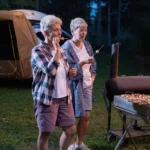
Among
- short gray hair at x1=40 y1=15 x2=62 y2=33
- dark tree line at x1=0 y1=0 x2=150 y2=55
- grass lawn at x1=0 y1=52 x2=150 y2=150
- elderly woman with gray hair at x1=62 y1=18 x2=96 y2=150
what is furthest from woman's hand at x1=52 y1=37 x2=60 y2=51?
dark tree line at x1=0 y1=0 x2=150 y2=55

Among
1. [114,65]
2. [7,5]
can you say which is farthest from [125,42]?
[114,65]

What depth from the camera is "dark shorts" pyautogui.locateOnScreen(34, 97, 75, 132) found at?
11.3 ft

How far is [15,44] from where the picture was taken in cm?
935

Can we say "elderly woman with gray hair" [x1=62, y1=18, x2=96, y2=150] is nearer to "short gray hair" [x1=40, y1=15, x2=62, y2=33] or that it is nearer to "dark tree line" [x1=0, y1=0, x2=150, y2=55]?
"short gray hair" [x1=40, y1=15, x2=62, y2=33]

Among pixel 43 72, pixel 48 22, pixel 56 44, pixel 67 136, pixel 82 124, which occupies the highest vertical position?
pixel 48 22

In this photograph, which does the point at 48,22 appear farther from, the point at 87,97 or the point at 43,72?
the point at 87,97

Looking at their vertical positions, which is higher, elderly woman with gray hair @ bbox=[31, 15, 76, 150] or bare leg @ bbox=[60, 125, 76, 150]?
elderly woman with gray hair @ bbox=[31, 15, 76, 150]

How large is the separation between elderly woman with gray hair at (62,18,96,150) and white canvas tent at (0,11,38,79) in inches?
193

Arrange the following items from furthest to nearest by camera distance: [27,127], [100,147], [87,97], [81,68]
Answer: [27,127] < [100,147] < [87,97] < [81,68]

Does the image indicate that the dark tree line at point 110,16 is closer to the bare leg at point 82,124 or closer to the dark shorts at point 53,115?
the bare leg at point 82,124

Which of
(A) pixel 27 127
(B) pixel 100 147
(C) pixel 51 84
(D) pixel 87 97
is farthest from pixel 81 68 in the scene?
(A) pixel 27 127

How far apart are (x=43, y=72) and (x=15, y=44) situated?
6109 mm

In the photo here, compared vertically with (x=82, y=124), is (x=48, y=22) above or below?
above

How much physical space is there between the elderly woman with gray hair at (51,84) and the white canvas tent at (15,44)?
5.52 metres
